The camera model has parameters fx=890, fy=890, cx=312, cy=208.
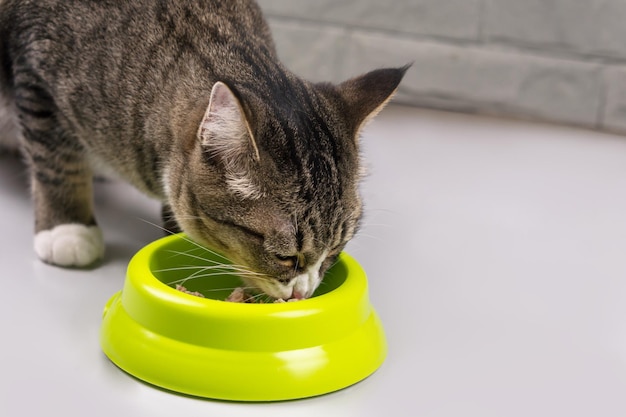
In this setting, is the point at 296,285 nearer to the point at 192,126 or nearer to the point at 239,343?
the point at 239,343

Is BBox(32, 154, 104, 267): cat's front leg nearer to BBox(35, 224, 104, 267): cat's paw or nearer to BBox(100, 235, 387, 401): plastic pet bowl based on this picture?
BBox(35, 224, 104, 267): cat's paw

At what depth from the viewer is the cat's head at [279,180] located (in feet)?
4.65

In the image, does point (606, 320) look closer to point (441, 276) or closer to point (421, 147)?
point (441, 276)

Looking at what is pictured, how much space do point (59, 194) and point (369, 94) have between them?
2.46 ft

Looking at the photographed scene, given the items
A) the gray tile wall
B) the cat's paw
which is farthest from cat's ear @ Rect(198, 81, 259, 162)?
the gray tile wall

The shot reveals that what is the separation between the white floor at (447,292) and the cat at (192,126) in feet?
0.69

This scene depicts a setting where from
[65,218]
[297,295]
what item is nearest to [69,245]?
[65,218]

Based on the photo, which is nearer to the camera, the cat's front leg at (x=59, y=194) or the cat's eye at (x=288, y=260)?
the cat's eye at (x=288, y=260)

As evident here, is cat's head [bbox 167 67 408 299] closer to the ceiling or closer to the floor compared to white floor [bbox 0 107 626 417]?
closer to the ceiling

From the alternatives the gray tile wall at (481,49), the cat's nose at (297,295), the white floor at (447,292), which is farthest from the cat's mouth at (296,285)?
the gray tile wall at (481,49)

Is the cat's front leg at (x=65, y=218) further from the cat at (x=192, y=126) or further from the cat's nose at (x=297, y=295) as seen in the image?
the cat's nose at (x=297, y=295)

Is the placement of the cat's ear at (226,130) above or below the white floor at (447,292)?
above

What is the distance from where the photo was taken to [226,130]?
1395 mm

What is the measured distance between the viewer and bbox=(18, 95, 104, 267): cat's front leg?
1.87m
